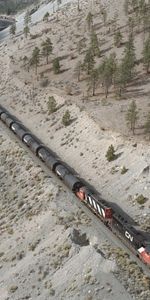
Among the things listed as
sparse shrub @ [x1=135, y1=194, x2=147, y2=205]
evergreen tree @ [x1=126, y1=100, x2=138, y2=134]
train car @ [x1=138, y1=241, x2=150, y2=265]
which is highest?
evergreen tree @ [x1=126, y1=100, x2=138, y2=134]

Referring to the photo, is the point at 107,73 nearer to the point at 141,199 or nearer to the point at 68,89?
the point at 68,89

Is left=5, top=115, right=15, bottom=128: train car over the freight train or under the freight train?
over

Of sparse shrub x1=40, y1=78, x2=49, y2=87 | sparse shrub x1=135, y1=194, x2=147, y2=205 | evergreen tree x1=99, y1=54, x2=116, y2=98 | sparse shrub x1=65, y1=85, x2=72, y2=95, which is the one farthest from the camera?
sparse shrub x1=40, y1=78, x2=49, y2=87

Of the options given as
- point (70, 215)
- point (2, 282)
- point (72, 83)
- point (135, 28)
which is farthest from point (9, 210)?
point (135, 28)

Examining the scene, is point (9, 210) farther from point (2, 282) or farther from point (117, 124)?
point (117, 124)

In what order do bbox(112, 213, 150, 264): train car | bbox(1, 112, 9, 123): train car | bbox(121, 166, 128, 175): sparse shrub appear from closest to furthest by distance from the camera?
bbox(112, 213, 150, 264): train car < bbox(121, 166, 128, 175): sparse shrub < bbox(1, 112, 9, 123): train car

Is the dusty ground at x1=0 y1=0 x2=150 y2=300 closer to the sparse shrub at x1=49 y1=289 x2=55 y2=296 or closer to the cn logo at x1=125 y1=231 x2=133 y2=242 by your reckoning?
the sparse shrub at x1=49 y1=289 x2=55 y2=296

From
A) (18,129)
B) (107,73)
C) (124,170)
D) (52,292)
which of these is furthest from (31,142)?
(52,292)

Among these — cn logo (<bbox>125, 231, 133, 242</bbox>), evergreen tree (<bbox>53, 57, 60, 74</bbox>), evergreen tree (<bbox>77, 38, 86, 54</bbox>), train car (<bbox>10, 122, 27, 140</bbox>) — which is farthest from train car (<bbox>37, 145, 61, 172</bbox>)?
evergreen tree (<bbox>77, 38, 86, 54</bbox>)
